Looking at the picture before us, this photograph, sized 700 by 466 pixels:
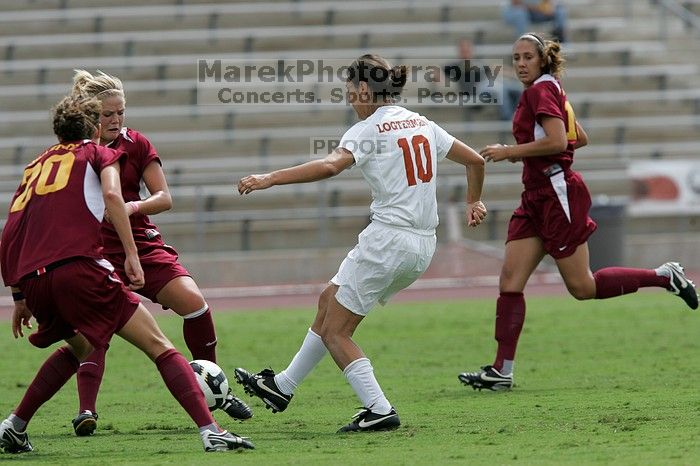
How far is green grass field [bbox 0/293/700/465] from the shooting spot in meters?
5.73

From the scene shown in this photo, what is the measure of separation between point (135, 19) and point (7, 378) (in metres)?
13.5

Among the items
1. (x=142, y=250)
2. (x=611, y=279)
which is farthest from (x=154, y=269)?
(x=611, y=279)

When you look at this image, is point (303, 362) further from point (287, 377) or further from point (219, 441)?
point (219, 441)

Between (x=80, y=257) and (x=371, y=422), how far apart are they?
1.77 metres

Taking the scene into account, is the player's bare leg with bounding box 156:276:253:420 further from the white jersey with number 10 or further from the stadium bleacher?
the stadium bleacher

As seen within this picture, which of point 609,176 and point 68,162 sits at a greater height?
point 68,162

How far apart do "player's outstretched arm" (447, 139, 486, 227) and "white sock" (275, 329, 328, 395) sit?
3.80 ft

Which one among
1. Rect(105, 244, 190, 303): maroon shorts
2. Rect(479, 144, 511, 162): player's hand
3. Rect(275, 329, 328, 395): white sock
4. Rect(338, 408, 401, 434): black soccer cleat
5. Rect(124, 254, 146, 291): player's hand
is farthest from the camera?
Rect(479, 144, 511, 162): player's hand

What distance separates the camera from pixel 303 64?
21000 mm

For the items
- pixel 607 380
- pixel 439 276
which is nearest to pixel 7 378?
pixel 607 380

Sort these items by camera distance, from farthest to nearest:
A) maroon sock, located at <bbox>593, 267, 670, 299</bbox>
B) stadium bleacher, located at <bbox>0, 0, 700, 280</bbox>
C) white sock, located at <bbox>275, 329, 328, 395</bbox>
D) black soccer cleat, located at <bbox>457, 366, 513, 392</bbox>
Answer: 1. stadium bleacher, located at <bbox>0, 0, 700, 280</bbox>
2. maroon sock, located at <bbox>593, 267, 670, 299</bbox>
3. black soccer cleat, located at <bbox>457, 366, 513, 392</bbox>
4. white sock, located at <bbox>275, 329, 328, 395</bbox>

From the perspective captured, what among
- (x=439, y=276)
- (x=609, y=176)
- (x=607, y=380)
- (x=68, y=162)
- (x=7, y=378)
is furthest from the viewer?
→ (x=609, y=176)

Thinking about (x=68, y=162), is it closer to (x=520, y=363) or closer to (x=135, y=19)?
(x=520, y=363)

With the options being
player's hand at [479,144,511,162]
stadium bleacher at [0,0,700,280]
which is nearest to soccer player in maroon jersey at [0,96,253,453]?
player's hand at [479,144,511,162]
